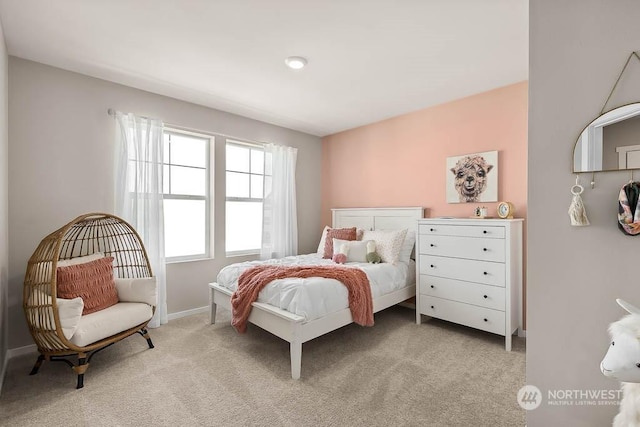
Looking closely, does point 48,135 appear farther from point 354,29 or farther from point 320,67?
point 354,29

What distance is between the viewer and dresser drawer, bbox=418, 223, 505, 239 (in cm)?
276

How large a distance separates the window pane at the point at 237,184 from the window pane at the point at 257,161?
181 mm

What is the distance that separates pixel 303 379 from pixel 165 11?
275 cm

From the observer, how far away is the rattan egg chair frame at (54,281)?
206cm

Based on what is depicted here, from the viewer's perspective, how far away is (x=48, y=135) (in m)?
2.69

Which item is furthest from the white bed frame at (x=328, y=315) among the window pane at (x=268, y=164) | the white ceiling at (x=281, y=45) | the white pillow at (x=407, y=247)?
the white ceiling at (x=281, y=45)

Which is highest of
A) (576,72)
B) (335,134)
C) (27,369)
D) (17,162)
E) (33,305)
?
(335,134)

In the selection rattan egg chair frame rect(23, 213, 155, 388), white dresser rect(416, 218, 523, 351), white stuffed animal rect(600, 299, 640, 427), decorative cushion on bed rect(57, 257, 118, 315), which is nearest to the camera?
white stuffed animal rect(600, 299, 640, 427)

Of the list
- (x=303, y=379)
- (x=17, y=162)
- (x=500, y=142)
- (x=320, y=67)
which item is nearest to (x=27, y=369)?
(x=17, y=162)

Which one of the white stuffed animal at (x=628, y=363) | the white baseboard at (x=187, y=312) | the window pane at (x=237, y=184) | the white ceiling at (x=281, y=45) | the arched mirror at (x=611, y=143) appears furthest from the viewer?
the window pane at (x=237, y=184)

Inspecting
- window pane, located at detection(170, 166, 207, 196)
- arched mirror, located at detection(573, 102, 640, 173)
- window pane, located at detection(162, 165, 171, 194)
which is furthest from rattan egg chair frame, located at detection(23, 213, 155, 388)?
arched mirror, located at detection(573, 102, 640, 173)

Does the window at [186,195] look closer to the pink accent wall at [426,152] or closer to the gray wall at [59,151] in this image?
the gray wall at [59,151]

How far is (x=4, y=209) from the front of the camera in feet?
7.71

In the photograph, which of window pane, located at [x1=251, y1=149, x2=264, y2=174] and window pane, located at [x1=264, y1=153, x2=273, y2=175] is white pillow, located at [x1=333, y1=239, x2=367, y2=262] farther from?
window pane, located at [x1=251, y1=149, x2=264, y2=174]
